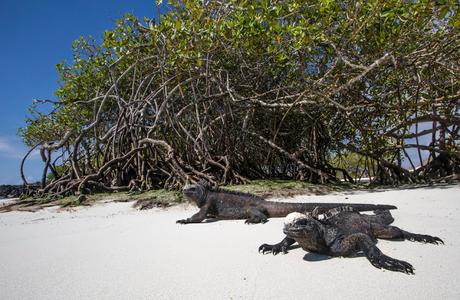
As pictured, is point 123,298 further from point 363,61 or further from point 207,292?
point 363,61

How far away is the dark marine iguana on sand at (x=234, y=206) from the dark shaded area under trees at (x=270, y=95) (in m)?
1.29

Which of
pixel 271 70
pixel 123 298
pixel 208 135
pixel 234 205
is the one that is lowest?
pixel 123 298

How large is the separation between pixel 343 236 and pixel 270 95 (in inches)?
199

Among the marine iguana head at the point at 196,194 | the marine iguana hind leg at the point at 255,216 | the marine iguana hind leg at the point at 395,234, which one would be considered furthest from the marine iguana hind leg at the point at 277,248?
the marine iguana head at the point at 196,194

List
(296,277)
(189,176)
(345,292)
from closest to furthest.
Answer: (345,292) → (296,277) → (189,176)

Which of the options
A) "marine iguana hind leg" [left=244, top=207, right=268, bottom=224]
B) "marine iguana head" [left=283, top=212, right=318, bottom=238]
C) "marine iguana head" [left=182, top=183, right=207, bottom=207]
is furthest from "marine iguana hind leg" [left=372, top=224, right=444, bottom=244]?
"marine iguana head" [left=182, top=183, right=207, bottom=207]

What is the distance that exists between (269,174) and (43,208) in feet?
13.5

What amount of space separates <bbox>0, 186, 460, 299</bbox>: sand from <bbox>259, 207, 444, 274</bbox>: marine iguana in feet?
0.19

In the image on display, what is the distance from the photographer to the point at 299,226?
6.49 feet

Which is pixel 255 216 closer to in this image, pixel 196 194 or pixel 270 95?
pixel 196 194

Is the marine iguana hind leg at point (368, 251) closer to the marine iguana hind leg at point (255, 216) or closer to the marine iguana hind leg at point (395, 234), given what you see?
the marine iguana hind leg at point (395, 234)

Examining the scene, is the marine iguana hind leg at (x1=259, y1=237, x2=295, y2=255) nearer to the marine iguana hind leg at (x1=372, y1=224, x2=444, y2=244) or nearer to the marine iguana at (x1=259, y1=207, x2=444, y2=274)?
the marine iguana at (x1=259, y1=207, x2=444, y2=274)

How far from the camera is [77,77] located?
8961 millimetres

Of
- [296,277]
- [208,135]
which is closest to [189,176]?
[208,135]
